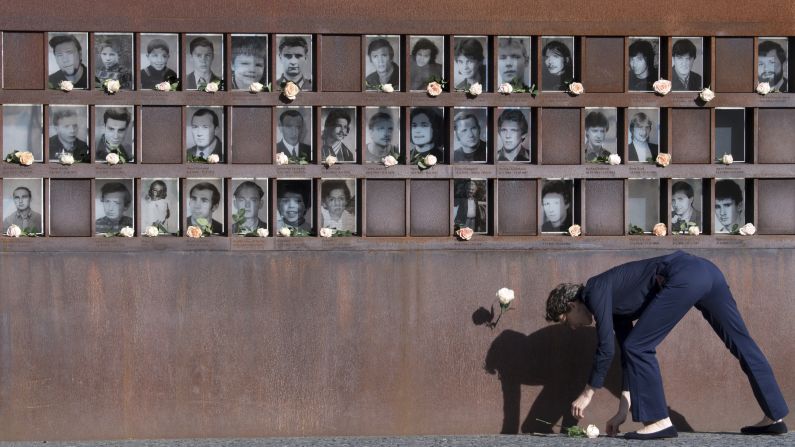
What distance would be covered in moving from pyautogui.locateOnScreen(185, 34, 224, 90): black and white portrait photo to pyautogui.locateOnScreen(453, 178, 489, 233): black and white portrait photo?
1621 millimetres

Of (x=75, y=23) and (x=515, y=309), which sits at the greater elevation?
(x=75, y=23)

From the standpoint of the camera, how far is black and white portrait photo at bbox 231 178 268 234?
26.9 feet

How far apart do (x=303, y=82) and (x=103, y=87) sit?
1201 millimetres

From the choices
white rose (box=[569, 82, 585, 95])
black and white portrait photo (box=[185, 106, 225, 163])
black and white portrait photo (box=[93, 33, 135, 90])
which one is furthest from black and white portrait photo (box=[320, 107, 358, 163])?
white rose (box=[569, 82, 585, 95])

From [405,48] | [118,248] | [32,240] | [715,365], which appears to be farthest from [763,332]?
[32,240]

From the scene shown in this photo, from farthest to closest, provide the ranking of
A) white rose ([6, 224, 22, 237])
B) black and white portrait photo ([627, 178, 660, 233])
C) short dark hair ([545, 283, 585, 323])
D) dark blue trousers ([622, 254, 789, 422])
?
black and white portrait photo ([627, 178, 660, 233]) → white rose ([6, 224, 22, 237]) → short dark hair ([545, 283, 585, 323]) → dark blue trousers ([622, 254, 789, 422])

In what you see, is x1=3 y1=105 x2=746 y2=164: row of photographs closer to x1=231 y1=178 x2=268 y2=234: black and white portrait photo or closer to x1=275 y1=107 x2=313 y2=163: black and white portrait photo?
x1=275 y1=107 x2=313 y2=163: black and white portrait photo

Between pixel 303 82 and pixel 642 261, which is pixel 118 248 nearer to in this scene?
pixel 303 82

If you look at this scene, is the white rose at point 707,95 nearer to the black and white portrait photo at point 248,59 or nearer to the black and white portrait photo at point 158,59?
the black and white portrait photo at point 248,59

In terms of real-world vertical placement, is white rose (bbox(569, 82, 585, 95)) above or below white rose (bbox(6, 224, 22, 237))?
above

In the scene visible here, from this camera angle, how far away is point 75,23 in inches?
317

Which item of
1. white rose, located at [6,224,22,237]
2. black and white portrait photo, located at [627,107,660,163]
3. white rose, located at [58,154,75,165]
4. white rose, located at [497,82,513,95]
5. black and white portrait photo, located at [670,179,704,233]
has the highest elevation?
white rose, located at [497,82,513,95]

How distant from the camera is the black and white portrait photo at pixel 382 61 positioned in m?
8.26

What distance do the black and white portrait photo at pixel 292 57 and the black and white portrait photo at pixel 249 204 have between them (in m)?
0.61
